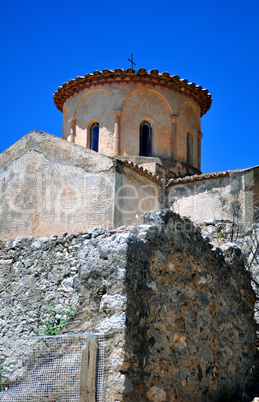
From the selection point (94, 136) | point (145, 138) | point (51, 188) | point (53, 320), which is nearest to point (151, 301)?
point (53, 320)

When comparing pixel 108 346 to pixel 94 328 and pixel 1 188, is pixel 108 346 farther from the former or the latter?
pixel 1 188

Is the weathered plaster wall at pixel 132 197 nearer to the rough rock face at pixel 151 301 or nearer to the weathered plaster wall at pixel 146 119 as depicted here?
the weathered plaster wall at pixel 146 119

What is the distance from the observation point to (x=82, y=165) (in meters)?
12.7

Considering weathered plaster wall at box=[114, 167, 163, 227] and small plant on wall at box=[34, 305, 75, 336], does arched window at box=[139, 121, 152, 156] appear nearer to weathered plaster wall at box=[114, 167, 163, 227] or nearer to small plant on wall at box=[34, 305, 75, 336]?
weathered plaster wall at box=[114, 167, 163, 227]

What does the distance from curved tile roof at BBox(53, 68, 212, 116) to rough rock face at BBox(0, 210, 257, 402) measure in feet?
32.2

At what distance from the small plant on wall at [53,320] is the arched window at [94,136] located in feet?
34.0

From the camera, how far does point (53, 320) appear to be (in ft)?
22.5

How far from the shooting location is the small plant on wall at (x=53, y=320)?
6.48 m

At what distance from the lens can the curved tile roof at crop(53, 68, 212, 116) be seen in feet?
54.4

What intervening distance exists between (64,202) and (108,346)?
814 centimetres

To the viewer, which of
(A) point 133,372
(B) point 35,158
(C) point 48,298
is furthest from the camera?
(B) point 35,158

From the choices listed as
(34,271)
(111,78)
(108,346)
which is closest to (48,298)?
(34,271)

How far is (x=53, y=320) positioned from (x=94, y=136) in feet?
35.9

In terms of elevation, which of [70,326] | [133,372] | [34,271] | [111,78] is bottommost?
[133,372]
